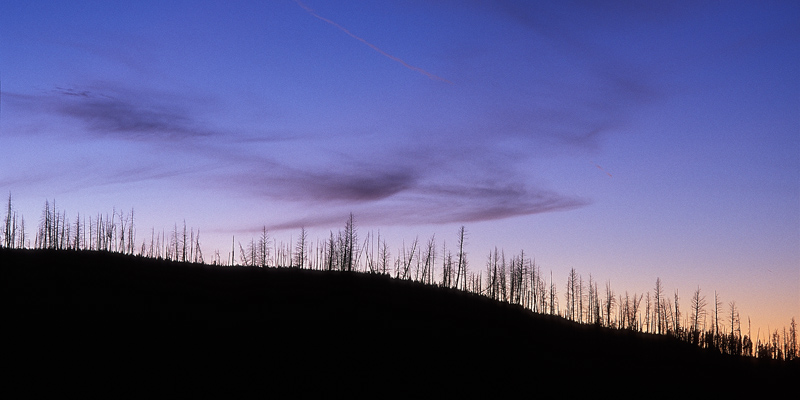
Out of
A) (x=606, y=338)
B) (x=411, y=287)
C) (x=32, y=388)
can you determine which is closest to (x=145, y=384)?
(x=32, y=388)

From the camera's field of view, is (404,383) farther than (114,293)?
No

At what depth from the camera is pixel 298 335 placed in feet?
115

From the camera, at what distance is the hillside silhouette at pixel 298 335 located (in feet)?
98.2

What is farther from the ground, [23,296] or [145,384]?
[23,296]

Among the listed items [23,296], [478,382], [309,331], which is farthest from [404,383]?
[23,296]

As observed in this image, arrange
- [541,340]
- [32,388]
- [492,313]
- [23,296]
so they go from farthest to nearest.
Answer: [492,313] < [541,340] < [23,296] < [32,388]

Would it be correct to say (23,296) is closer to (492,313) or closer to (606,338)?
(492,313)

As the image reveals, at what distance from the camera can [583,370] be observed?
3847cm

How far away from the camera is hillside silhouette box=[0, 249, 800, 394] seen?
29.9 meters

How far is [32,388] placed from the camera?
81.4 feet

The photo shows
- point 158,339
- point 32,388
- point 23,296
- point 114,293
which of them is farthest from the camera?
point 114,293

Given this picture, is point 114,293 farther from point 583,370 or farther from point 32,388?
point 583,370

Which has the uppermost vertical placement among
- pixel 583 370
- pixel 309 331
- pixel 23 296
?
pixel 23 296

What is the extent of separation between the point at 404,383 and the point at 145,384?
1425 centimetres
